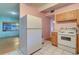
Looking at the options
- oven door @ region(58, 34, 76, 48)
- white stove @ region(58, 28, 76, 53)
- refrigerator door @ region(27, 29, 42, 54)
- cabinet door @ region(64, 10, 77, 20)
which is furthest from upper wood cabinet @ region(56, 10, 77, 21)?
refrigerator door @ region(27, 29, 42, 54)

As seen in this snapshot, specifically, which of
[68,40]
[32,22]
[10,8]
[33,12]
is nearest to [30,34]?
[32,22]

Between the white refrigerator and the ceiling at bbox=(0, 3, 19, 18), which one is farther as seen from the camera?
the ceiling at bbox=(0, 3, 19, 18)

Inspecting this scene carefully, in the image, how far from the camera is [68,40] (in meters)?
3.16

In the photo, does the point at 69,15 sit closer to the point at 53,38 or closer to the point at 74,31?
the point at 74,31

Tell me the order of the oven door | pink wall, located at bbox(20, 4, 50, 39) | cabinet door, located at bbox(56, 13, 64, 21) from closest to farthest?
the oven door
pink wall, located at bbox(20, 4, 50, 39)
cabinet door, located at bbox(56, 13, 64, 21)

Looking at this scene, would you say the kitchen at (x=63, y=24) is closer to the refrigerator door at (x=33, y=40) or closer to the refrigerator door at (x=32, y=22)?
the refrigerator door at (x=32, y=22)

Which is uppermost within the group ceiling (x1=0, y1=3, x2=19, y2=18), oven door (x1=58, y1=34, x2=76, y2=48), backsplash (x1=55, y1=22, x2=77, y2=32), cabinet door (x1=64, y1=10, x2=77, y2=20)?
ceiling (x1=0, y1=3, x2=19, y2=18)

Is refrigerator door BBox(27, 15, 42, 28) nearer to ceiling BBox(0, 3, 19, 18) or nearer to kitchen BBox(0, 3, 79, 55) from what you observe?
kitchen BBox(0, 3, 79, 55)

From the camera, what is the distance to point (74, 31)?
119 inches

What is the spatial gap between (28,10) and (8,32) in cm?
534

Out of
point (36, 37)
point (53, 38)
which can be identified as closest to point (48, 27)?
point (53, 38)

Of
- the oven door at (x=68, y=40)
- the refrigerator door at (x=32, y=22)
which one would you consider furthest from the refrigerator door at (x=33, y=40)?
the oven door at (x=68, y=40)

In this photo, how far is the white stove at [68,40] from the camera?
9.74ft

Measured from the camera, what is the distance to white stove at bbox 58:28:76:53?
297 cm
